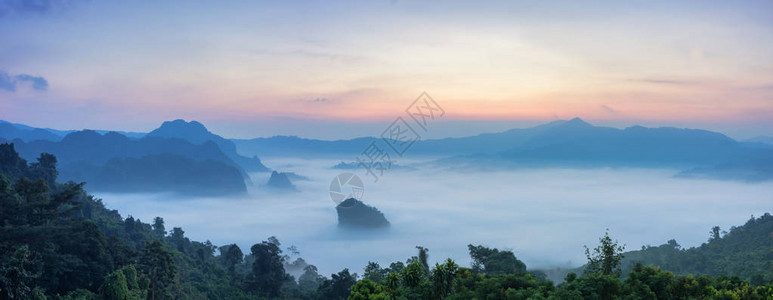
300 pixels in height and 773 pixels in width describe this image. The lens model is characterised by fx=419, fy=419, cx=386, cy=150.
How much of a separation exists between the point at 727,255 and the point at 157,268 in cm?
5778

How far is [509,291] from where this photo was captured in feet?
48.6

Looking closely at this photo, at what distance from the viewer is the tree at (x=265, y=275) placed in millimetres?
31594

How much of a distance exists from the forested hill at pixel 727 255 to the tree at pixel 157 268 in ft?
147

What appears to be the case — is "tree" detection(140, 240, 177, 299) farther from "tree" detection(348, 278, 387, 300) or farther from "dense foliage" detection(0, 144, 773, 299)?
"tree" detection(348, 278, 387, 300)

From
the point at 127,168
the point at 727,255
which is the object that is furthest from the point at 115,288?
the point at 127,168

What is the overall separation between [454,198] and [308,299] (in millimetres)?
156799

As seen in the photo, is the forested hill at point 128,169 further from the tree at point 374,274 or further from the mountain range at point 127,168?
the tree at point 374,274

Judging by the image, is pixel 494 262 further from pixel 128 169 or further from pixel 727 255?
pixel 128 169

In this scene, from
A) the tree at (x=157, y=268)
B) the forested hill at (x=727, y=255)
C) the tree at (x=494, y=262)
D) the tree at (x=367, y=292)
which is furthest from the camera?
the forested hill at (x=727, y=255)

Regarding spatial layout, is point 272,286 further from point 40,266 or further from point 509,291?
point 509,291

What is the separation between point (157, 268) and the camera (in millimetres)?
22141

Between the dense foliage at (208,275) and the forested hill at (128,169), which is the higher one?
the forested hill at (128,169)

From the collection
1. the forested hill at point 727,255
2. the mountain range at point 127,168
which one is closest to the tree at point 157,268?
the forested hill at point 727,255

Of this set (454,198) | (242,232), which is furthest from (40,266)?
(454,198)
